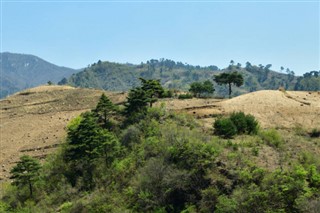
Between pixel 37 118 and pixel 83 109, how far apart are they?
636 centimetres

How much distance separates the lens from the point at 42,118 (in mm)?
49438

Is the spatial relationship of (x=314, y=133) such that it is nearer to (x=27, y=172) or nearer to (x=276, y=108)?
(x=276, y=108)

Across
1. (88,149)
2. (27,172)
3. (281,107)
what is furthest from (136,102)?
(281,107)

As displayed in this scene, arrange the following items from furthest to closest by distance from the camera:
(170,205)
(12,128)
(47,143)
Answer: (12,128)
(47,143)
(170,205)

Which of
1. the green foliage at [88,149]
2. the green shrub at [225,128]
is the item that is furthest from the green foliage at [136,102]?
the green shrub at [225,128]

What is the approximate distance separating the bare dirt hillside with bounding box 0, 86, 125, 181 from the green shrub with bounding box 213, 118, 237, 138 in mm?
17007

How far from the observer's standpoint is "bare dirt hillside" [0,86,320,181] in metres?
32.0

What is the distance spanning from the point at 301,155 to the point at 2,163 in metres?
26.6

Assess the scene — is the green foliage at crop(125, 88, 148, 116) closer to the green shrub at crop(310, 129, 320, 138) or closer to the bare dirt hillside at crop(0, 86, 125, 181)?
the bare dirt hillside at crop(0, 86, 125, 181)

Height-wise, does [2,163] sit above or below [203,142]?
below

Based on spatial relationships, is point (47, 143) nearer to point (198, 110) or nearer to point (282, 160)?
point (198, 110)

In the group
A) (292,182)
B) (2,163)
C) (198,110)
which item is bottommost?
(2,163)

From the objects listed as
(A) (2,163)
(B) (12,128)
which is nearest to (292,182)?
(A) (2,163)

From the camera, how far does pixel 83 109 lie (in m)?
50.3
